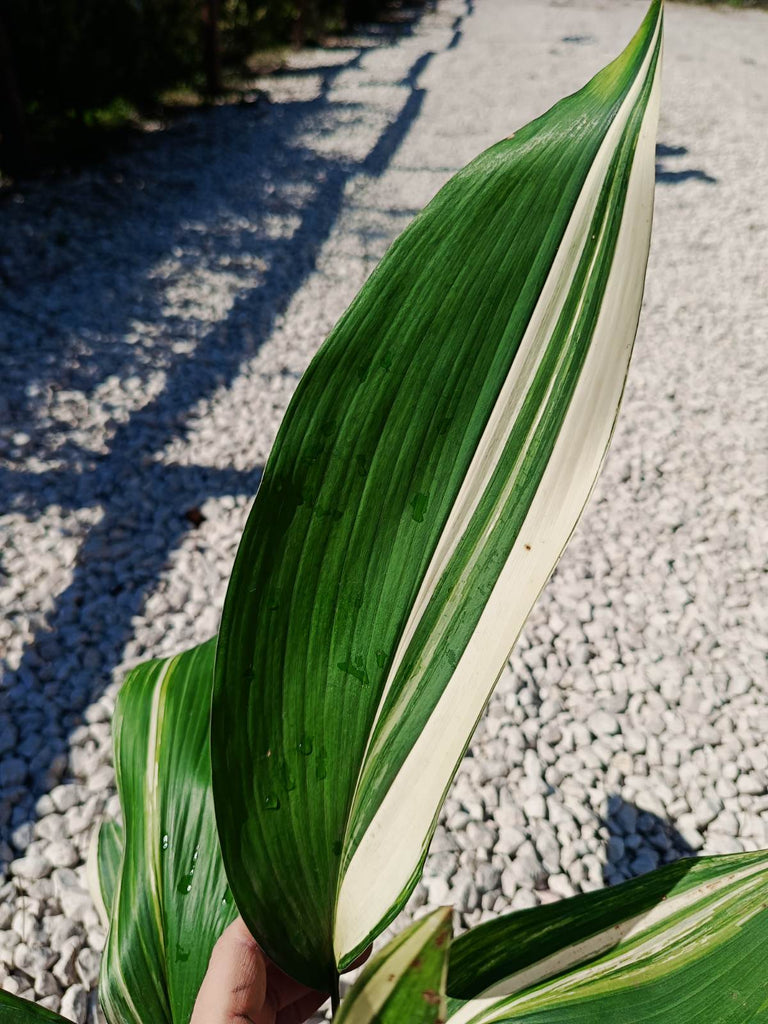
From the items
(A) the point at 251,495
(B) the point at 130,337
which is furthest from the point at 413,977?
(B) the point at 130,337

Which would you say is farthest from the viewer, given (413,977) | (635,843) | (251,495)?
(251,495)

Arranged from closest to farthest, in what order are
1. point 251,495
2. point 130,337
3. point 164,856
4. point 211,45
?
1. point 164,856
2. point 251,495
3. point 130,337
4. point 211,45

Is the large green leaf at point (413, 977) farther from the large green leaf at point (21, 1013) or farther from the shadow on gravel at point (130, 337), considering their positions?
the shadow on gravel at point (130, 337)

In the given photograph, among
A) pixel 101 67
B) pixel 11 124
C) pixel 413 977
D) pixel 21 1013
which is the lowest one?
pixel 21 1013

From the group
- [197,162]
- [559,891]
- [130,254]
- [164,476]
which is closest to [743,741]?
[559,891]

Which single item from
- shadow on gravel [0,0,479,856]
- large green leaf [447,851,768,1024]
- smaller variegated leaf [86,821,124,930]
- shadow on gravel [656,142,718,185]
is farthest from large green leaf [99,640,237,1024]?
shadow on gravel [656,142,718,185]

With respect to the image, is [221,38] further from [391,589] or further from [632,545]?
[391,589]

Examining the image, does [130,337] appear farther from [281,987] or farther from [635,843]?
[281,987]
